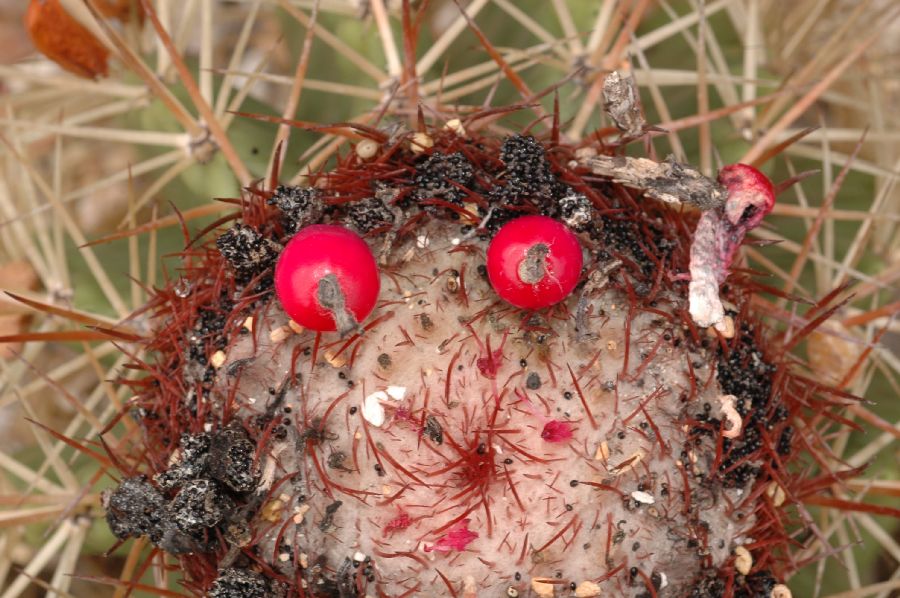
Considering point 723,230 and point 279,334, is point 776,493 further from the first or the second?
point 279,334

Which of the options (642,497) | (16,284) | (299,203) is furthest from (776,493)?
(16,284)

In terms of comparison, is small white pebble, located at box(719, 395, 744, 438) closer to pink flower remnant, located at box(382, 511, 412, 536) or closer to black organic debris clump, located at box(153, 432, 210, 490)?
pink flower remnant, located at box(382, 511, 412, 536)

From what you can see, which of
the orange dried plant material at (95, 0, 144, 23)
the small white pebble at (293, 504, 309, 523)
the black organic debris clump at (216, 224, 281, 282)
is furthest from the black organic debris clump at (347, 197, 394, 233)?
the orange dried plant material at (95, 0, 144, 23)

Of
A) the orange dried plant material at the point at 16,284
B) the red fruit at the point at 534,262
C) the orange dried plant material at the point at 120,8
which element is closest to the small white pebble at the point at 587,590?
the red fruit at the point at 534,262

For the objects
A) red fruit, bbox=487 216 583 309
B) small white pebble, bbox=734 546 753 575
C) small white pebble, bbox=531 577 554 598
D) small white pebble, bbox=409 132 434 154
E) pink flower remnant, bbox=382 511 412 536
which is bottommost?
small white pebble, bbox=531 577 554 598

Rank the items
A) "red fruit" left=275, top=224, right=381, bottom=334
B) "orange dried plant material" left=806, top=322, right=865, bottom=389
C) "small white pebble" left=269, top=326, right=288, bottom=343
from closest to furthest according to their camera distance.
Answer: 1. "red fruit" left=275, top=224, right=381, bottom=334
2. "small white pebble" left=269, top=326, right=288, bottom=343
3. "orange dried plant material" left=806, top=322, right=865, bottom=389

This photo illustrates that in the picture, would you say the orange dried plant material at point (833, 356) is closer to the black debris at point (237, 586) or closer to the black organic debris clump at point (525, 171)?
the black organic debris clump at point (525, 171)

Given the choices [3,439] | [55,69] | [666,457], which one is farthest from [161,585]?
[55,69]
